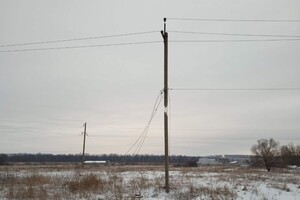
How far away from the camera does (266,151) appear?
74625mm

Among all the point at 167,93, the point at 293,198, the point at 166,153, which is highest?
the point at 167,93

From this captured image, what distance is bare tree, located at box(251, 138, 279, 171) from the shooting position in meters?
73.7

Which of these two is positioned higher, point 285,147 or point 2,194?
point 285,147

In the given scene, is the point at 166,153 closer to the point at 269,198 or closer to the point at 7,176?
the point at 269,198

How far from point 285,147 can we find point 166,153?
90676 mm

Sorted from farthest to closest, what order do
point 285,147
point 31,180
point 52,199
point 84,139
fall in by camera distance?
1. point 285,147
2. point 84,139
3. point 31,180
4. point 52,199

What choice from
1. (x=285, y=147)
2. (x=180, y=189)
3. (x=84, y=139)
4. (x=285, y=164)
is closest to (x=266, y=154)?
(x=285, y=164)

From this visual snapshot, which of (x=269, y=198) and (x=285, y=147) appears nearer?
(x=269, y=198)

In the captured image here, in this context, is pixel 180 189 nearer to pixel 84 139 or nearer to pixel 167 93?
pixel 167 93

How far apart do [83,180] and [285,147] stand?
91.7 meters

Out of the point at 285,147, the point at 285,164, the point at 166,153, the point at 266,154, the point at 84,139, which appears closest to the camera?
the point at 166,153

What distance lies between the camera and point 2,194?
1477 cm

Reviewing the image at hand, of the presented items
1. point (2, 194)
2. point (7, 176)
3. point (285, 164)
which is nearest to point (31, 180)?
point (7, 176)

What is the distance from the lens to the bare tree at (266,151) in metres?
73.7
